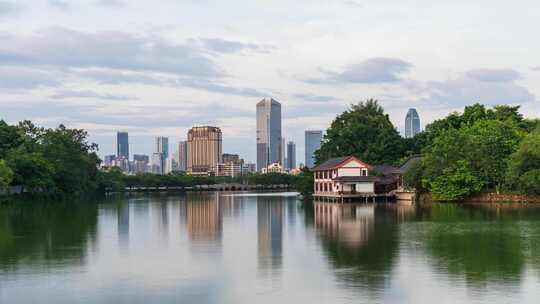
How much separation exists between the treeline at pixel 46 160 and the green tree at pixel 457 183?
116 ft

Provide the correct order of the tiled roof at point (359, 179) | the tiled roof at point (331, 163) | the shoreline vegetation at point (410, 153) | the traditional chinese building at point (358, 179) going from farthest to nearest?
the tiled roof at point (331, 163) → the traditional chinese building at point (358, 179) → the tiled roof at point (359, 179) → the shoreline vegetation at point (410, 153)

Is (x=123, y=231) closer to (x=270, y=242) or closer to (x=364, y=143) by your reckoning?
(x=270, y=242)

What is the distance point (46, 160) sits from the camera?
7181 centimetres

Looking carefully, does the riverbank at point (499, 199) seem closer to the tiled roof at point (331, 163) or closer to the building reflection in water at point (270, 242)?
the tiled roof at point (331, 163)

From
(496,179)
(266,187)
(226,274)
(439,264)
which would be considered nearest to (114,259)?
(226,274)

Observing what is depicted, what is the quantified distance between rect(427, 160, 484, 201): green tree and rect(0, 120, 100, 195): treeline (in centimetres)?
3543

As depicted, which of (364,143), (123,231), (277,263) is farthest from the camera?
(364,143)

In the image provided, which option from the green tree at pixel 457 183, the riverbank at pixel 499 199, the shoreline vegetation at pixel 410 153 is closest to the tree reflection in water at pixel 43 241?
the shoreline vegetation at pixel 410 153

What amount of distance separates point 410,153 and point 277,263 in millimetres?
55048

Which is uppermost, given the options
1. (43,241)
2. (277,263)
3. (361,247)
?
(43,241)

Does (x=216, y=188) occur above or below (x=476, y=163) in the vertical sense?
below

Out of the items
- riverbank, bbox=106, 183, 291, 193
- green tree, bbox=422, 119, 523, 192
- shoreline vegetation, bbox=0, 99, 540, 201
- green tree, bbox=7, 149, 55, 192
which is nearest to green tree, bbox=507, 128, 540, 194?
shoreline vegetation, bbox=0, 99, 540, 201

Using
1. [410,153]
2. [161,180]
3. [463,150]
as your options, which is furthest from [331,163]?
[161,180]

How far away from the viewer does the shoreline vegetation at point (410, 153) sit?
180 ft
